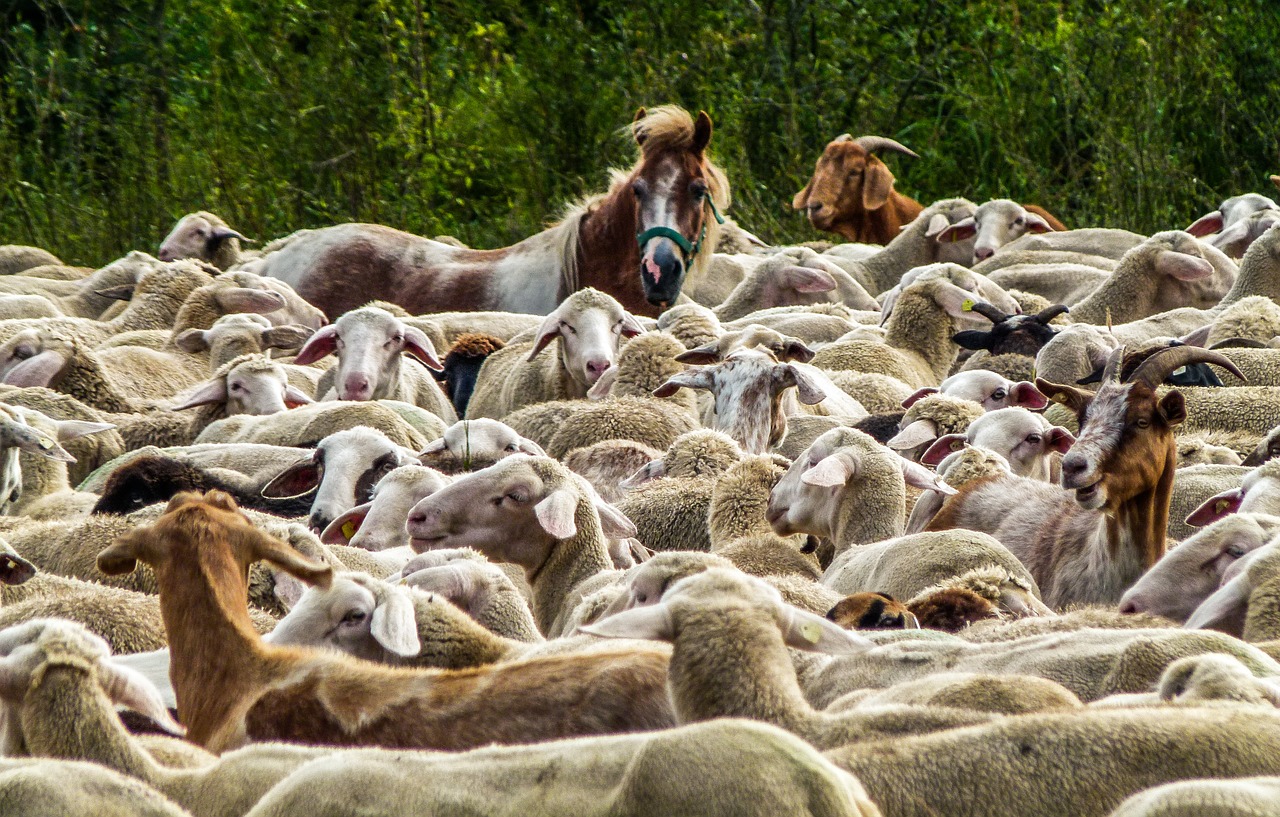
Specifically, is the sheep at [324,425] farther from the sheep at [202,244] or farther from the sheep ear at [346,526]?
the sheep at [202,244]

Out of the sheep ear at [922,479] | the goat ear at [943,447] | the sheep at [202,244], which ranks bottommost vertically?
the sheep at [202,244]

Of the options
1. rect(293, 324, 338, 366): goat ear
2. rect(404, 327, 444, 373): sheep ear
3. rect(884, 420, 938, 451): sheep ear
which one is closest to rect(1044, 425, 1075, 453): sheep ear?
rect(884, 420, 938, 451): sheep ear

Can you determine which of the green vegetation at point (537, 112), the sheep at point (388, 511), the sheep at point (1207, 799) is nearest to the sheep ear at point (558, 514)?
the sheep at point (388, 511)

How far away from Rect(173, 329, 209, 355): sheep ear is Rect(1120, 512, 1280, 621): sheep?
5.77 m

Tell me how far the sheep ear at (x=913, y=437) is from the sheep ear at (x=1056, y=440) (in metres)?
0.38

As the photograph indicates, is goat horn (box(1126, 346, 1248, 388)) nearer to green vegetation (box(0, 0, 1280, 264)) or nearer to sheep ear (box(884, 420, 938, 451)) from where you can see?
Answer: sheep ear (box(884, 420, 938, 451))

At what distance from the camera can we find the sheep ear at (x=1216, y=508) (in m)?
5.34

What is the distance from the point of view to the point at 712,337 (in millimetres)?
8367

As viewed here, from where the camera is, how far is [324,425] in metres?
6.98

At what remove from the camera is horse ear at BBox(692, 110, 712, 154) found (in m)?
10.1

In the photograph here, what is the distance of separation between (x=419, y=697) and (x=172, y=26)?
15.1m

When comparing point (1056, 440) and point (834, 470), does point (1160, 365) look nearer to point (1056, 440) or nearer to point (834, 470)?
point (1056, 440)

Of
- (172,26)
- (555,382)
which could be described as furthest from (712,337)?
(172,26)

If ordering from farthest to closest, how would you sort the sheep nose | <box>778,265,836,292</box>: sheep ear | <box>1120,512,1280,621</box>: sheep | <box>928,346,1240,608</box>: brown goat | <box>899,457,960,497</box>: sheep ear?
<box>778,265,836,292</box>: sheep ear
the sheep nose
<box>899,457,960,497</box>: sheep ear
<box>928,346,1240,608</box>: brown goat
<box>1120,512,1280,621</box>: sheep
